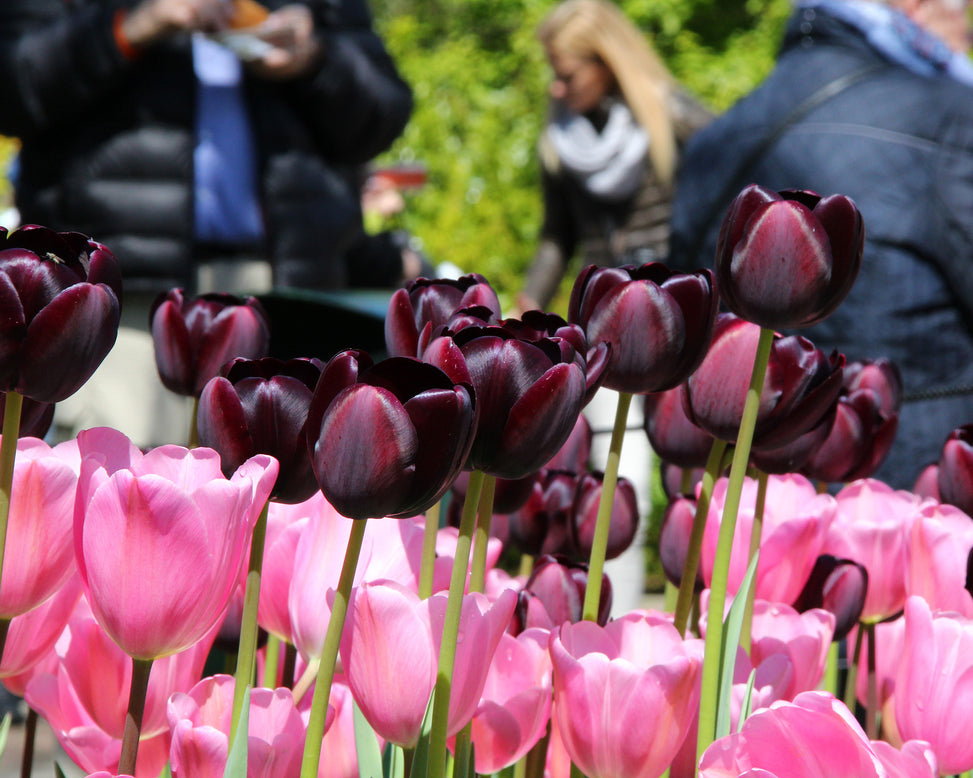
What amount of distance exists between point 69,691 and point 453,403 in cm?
30

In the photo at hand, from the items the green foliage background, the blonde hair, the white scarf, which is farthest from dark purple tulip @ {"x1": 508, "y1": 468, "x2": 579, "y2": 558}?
the green foliage background

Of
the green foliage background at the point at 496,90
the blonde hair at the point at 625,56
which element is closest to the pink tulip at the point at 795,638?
the blonde hair at the point at 625,56

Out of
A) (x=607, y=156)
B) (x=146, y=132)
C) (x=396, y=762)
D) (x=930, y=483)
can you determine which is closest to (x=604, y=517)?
(x=396, y=762)

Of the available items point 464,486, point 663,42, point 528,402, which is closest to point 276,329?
point 464,486

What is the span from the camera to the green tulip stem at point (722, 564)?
1.97ft

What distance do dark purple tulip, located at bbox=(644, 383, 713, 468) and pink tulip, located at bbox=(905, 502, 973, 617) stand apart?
0.15 m

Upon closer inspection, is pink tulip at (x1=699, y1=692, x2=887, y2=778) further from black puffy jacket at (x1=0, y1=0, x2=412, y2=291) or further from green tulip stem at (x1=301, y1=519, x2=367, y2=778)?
black puffy jacket at (x1=0, y1=0, x2=412, y2=291)

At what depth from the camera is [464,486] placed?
0.83 m

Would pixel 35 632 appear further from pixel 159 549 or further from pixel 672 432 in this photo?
pixel 672 432

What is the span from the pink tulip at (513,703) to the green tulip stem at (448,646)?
3.6 inches

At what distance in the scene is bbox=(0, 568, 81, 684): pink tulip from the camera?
2.14ft

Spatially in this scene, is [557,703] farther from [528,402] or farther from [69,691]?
[69,691]

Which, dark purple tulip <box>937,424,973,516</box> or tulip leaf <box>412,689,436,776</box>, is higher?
dark purple tulip <box>937,424,973,516</box>

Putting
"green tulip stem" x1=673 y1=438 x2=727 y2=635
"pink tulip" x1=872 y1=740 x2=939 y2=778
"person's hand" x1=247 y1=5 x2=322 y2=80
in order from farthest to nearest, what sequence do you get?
"person's hand" x1=247 y1=5 x2=322 y2=80
"green tulip stem" x1=673 y1=438 x2=727 y2=635
"pink tulip" x1=872 y1=740 x2=939 y2=778
